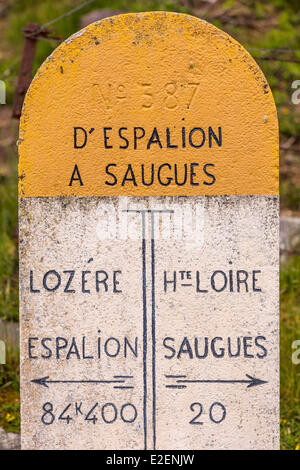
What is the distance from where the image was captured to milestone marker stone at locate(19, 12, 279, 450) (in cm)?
212

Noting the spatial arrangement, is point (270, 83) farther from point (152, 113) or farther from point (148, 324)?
A: point (148, 324)

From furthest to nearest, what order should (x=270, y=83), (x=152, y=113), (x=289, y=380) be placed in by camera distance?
(x=270, y=83) → (x=289, y=380) → (x=152, y=113)

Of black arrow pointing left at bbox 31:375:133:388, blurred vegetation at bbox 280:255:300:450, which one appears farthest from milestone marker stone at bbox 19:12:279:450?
blurred vegetation at bbox 280:255:300:450

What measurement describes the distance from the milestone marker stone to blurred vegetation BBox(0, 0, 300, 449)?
0.72 m

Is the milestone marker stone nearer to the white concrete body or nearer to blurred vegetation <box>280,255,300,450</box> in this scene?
the white concrete body

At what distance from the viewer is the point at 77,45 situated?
2115mm

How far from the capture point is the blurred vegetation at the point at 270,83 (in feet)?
9.70

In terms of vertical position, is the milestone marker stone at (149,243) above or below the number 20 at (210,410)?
above

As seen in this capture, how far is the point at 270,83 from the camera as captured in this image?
5.11 m

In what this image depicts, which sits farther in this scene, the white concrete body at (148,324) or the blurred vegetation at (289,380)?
the blurred vegetation at (289,380)

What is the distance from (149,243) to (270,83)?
342 cm

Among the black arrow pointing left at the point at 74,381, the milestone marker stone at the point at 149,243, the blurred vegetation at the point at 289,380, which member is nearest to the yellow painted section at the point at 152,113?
the milestone marker stone at the point at 149,243

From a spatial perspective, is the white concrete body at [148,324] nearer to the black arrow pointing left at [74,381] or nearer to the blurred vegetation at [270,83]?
the black arrow pointing left at [74,381]

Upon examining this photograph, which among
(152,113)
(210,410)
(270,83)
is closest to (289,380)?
(210,410)
